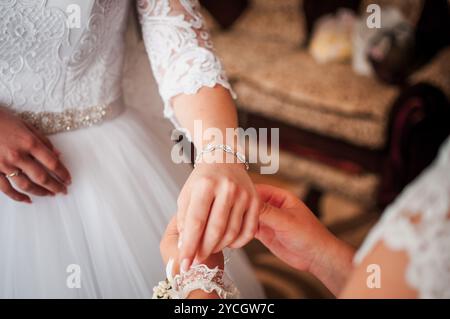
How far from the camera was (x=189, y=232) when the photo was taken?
25.1 inches

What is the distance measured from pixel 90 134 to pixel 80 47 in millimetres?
189

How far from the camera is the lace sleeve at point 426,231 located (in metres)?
0.41

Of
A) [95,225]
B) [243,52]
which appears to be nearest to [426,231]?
[95,225]

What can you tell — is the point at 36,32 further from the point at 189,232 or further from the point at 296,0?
the point at 296,0

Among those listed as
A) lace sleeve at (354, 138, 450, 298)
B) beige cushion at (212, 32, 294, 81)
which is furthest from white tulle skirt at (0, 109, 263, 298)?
beige cushion at (212, 32, 294, 81)

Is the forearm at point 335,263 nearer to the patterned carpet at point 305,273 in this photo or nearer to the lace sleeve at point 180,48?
the lace sleeve at point 180,48

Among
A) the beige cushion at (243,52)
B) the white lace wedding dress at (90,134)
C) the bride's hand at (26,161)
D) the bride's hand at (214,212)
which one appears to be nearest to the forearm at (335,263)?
the bride's hand at (214,212)

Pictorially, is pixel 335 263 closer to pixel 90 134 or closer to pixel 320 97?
pixel 90 134

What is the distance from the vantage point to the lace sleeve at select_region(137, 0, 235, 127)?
0.84 m

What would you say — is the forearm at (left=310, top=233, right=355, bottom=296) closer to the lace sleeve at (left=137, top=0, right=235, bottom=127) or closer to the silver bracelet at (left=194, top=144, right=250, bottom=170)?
the silver bracelet at (left=194, top=144, right=250, bottom=170)

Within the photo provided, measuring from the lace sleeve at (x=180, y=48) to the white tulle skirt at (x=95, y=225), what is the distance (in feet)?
0.58

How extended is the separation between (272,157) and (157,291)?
2.02 meters

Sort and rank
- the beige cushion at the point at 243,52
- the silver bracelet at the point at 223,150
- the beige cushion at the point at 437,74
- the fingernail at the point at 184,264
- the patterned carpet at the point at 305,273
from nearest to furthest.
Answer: the fingernail at the point at 184,264, the silver bracelet at the point at 223,150, the patterned carpet at the point at 305,273, the beige cushion at the point at 437,74, the beige cushion at the point at 243,52
